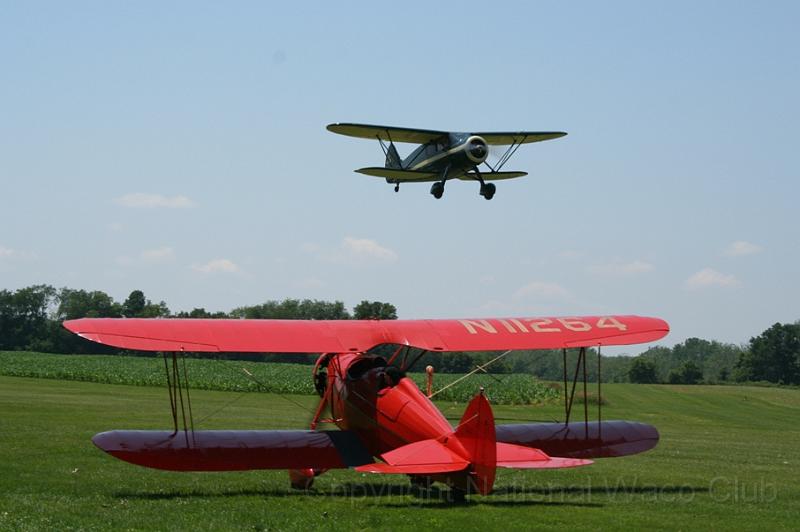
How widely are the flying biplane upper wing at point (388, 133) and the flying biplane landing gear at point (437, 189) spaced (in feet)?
5.19

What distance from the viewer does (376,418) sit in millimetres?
12203

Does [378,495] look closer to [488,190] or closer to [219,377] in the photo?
[488,190]

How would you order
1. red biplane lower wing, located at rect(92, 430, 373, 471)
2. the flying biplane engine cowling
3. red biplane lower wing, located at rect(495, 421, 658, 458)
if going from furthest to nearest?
the flying biplane engine cowling < red biplane lower wing, located at rect(495, 421, 658, 458) < red biplane lower wing, located at rect(92, 430, 373, 471)

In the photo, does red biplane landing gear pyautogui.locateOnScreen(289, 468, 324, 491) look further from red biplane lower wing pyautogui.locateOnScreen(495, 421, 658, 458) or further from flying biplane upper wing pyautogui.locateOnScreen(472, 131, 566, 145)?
flying biplane upper wing pyautogui.locateOnScreen(472, 131, 566, 145)

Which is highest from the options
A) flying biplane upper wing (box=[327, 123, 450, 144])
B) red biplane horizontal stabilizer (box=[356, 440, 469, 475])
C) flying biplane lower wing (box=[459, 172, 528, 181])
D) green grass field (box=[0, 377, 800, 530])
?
flying biplane upper wing (box=[327, 123, 450, 144])

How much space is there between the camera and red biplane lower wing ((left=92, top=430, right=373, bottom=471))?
1158 cm

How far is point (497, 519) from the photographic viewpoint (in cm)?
1009

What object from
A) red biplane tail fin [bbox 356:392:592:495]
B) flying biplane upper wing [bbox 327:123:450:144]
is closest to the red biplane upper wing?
red biplane tail fin [bbox 356:392:592:495]

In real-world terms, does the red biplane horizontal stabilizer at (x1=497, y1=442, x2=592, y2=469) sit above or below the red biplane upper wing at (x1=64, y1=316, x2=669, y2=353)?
below

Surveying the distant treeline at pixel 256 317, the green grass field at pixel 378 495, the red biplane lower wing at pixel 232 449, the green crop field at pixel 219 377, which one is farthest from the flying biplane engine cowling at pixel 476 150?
the distant treeline at pixel 256 317

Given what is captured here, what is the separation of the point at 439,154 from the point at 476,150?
5.77 ft

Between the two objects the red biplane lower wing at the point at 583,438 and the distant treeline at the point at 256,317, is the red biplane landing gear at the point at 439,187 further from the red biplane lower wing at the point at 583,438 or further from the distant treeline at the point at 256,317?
the distant treeline at the point at 256,317

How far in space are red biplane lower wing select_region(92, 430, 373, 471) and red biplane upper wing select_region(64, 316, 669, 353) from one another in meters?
1.07

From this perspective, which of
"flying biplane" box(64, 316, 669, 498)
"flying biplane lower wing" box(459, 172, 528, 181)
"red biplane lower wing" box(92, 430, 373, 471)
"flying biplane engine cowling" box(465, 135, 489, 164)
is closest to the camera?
"flying biplane" box(64, 316, 669, 498)
